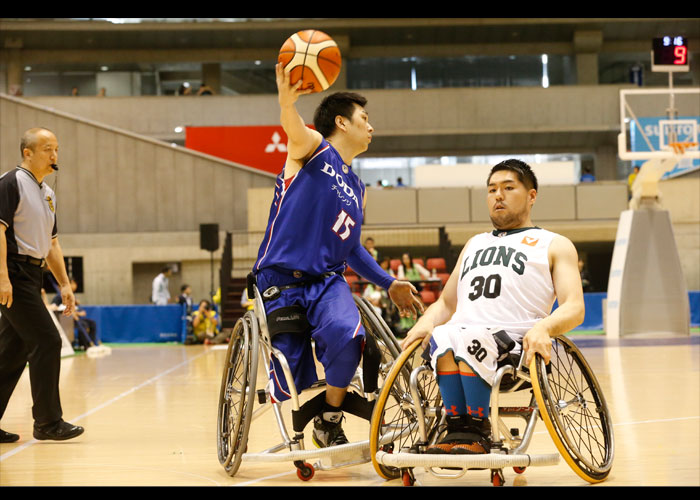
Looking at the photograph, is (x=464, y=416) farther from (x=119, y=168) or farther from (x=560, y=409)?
(x=119, y=168)

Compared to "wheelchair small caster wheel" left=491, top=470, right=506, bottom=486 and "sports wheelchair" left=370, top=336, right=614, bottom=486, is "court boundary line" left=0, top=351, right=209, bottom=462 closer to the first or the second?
"sports wheelchair" left=370, top=336, right=614, bottom=486

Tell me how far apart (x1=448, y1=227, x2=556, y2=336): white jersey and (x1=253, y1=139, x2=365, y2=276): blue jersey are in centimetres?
59

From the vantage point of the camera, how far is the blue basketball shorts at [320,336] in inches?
132

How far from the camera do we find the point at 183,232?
1861cm

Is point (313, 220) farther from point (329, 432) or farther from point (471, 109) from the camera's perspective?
point (471, 109)

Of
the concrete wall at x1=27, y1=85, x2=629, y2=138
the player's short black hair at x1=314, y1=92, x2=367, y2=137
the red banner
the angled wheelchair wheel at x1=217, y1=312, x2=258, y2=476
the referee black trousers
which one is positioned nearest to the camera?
the angled wheelchair wheel at x1=217, y1=312, x2=258, y2=476

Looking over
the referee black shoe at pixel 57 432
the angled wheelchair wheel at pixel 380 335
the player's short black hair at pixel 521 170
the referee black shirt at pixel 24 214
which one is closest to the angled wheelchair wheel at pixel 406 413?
the angled wheelchair wheel at pixel 380 335

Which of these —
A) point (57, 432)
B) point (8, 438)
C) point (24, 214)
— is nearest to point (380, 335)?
point (57, 432)

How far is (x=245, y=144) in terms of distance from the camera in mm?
19688

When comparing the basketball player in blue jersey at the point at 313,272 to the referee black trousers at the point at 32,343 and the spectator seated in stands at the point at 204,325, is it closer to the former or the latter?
the referee black trousers at the point at 32,343

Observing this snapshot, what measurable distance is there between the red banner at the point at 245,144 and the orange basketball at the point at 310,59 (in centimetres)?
1628

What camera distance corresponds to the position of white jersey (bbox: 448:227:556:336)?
Result: 307cm

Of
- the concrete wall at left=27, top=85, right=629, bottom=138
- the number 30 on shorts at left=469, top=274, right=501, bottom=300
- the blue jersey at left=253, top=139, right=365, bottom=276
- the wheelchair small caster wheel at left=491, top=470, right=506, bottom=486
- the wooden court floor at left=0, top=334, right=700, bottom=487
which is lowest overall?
the wooden court floor at left=0, top=334, right=700, bottom=487

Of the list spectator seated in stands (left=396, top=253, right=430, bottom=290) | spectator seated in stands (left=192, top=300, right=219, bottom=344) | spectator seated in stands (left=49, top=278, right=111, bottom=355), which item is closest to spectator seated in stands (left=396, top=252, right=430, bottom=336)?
spectator seated in stands (left=396, top=253, right=430, bottom=290)
